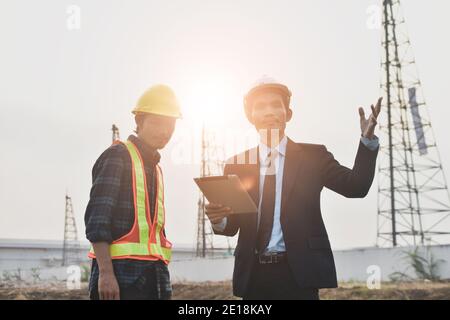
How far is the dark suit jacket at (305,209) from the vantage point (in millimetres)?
3604

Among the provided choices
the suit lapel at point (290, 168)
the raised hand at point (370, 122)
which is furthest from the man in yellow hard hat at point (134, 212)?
the raised hand at point (370, 122)

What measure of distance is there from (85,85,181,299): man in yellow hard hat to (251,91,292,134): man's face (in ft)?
1.95

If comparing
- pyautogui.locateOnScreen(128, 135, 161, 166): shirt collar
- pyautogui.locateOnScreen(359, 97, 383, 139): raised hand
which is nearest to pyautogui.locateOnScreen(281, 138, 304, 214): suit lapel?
pyautogui.locateOnScreen(359, 97, 383, 139): raised hand

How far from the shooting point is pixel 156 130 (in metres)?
3.96

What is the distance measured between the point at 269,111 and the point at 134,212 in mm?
1238

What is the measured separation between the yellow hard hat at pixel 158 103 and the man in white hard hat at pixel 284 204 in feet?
1.88

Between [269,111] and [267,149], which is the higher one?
[269,111]

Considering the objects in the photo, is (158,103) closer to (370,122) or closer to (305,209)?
(305,209)

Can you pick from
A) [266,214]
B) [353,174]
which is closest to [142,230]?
[266,214]

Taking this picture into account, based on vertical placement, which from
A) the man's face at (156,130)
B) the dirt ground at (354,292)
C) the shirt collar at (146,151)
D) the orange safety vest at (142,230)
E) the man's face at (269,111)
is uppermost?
the man's face at (269,111)

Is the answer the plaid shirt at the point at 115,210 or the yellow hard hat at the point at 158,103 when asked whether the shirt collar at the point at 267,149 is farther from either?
the plaid shirt at the point at 115,210

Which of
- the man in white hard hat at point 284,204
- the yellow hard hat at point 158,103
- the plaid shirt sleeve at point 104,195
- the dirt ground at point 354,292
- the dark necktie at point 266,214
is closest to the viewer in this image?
the plaid shirt sleeve at point 104,195
